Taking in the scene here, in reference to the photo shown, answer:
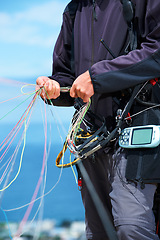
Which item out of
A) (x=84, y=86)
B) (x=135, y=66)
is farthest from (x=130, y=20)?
(x=84, y=86)

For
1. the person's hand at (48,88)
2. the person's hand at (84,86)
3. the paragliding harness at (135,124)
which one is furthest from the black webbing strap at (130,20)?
the person's hand at (48,88)

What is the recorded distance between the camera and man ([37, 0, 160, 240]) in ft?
4.26

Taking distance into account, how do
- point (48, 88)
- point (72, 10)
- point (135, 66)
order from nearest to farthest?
1. point (135, 66)
2. point (48, 88)
3. point (72, 10)

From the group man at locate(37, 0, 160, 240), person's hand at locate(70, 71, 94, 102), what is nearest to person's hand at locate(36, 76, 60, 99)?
man at locate(37, 0, 160, 240)

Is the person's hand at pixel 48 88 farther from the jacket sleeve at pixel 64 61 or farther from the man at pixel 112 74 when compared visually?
the jacket sleeve at pixel 64 61

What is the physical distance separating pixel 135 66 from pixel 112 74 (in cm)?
9

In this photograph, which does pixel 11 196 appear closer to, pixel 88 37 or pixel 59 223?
pixel 59 223

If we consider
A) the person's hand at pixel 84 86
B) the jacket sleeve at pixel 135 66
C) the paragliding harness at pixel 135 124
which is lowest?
the paragliding harness at pixel 135 124

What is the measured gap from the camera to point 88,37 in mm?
1551

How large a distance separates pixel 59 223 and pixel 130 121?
4.74 ft

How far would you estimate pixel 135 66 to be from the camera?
4.35ft

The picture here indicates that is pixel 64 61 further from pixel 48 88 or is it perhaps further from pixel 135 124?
pixel 135 124

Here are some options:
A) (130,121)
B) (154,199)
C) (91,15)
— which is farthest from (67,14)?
(154,199)

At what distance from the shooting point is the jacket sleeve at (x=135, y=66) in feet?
4.33
